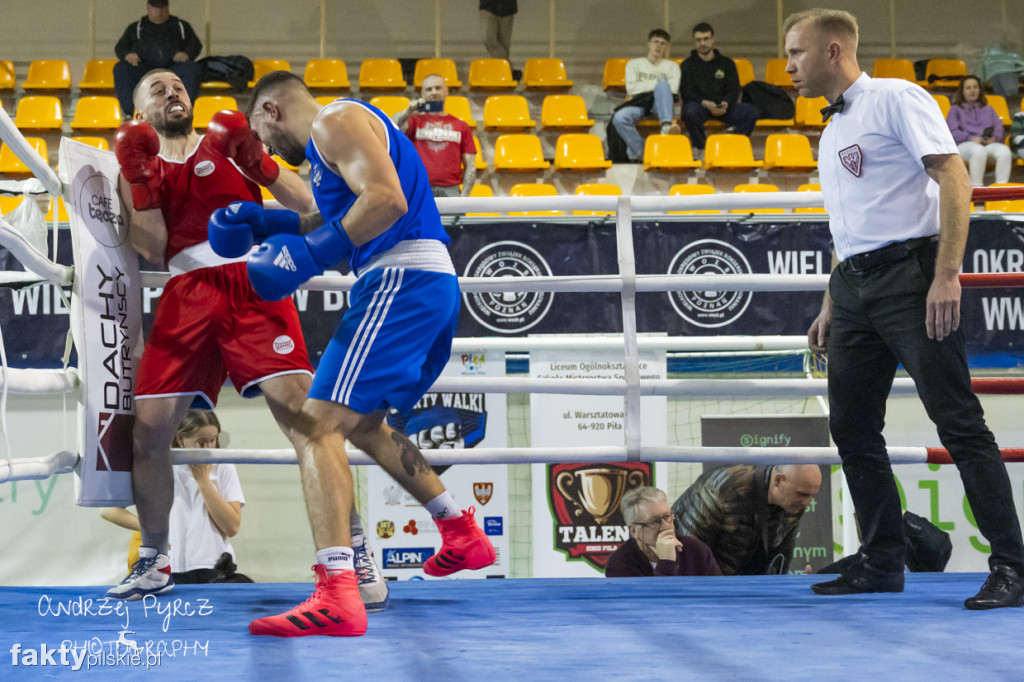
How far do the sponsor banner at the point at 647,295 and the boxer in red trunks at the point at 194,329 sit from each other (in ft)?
6.29

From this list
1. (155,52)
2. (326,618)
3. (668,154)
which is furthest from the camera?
(155,52)

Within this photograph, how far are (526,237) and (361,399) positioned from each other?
248 centimetres

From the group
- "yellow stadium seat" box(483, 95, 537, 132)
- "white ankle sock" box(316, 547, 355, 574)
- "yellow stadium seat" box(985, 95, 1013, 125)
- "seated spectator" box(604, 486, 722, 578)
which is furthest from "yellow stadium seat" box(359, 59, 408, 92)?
"white ankle sock" box(316, 547, 355, 574)

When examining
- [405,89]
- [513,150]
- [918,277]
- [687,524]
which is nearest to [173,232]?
[918,277]

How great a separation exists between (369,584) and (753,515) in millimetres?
2077

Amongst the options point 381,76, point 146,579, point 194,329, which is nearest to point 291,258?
point 194,329

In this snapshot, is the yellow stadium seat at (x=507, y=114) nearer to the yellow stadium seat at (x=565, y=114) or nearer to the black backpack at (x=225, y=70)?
the yellow stadium seat at (x=565, y=114)

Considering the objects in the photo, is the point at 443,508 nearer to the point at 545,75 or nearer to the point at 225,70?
the point at 225,70

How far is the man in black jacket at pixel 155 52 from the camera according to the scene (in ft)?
26.8

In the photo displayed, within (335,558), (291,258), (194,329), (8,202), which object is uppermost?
(8,202)

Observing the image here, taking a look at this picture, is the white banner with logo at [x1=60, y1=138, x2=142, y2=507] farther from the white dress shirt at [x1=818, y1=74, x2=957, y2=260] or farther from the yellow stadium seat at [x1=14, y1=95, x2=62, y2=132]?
the yellow stadium seat at [x1=14, y1=95, x2=62, y2=132]

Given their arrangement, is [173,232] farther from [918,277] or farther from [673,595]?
[918,277]

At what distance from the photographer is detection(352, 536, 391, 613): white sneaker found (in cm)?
215

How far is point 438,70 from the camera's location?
916 centimetres
